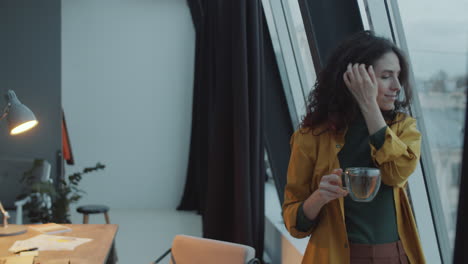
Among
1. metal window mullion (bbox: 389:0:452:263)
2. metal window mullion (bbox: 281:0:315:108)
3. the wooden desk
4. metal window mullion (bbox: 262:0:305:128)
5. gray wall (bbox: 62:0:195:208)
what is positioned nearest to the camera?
metal window mullion (bbox: 389:0:452:263)

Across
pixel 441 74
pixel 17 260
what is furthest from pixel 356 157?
pixel 17 260

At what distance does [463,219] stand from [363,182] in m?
0.68

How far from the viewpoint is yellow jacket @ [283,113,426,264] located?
142 centimetres

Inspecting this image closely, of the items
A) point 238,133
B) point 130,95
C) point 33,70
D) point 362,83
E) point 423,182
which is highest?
point 33,70

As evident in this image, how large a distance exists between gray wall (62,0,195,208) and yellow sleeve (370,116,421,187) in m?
6.49

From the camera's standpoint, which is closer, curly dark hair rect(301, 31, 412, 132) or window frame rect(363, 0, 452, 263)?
curly dark hair rect(301, 31, 412, 132)

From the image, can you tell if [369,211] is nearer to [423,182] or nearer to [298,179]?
[298,179]

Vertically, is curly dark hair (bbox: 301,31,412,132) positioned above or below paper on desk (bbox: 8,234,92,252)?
above

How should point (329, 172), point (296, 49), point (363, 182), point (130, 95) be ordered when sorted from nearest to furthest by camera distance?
point (363, 182)
point (329, 172)
point (296, 49)
point (130, 95)

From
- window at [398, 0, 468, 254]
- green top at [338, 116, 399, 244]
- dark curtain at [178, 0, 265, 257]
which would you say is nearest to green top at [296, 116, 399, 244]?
green top at [338, 116, 399, 244]

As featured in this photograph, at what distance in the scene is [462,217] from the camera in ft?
2.13

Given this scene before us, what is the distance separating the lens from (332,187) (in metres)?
1.40

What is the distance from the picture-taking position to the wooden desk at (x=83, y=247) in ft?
7.75

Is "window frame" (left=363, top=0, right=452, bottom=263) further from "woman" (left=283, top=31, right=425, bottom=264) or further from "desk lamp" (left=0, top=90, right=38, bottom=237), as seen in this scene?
"desk lamp" (left=0, top=90, right=38, bottom=237)
